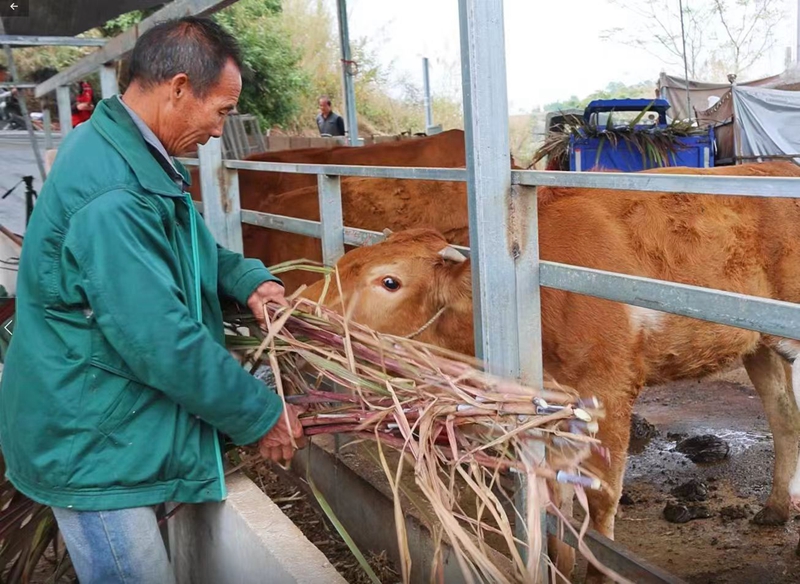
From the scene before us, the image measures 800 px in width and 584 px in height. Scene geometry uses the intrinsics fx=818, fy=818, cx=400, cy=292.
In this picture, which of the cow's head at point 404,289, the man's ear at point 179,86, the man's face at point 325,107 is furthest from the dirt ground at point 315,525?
the man's face at point 325,107

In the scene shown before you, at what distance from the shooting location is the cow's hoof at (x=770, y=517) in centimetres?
439

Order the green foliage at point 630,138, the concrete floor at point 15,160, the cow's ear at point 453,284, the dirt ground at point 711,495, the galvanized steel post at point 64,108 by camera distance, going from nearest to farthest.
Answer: the cow's ear at point 453,284, the dirt ground at point 711,495, the green foliage at point 630,138, the galvanized steel post at point 64,108, the concrete floor at point 15,160

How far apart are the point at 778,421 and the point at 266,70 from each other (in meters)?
17.9

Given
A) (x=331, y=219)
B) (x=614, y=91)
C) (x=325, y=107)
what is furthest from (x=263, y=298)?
(x=614, y=91)

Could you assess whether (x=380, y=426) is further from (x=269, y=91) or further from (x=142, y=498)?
(x=269, y=91)

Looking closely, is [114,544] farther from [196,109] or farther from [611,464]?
[611,464]

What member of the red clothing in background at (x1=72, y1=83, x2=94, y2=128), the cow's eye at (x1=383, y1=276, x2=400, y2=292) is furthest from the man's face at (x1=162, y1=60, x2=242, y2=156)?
the red clothing in background at (x1=72, y1=83, x2=94, y2=128)

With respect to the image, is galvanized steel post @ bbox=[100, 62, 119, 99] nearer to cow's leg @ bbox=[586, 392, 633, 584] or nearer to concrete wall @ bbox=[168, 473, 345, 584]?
concrete wall @ bbox=[168, 473, 345, 584]

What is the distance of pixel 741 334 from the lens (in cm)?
416

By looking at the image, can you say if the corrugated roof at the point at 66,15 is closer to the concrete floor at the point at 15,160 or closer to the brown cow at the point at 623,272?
the concrete floor at the point at 15,160

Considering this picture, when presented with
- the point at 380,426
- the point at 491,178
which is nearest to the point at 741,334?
the point at 491,178

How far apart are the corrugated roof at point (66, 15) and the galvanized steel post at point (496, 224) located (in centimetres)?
429

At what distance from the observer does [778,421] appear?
4.65m

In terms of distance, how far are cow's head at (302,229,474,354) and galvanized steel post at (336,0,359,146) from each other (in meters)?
5.67
